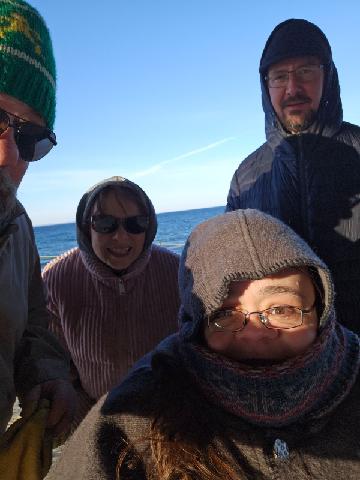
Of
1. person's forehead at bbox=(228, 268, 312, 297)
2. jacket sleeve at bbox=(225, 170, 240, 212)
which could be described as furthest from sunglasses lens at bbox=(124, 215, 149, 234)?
person's forehead at bbox=(228, 268, 312, 297)

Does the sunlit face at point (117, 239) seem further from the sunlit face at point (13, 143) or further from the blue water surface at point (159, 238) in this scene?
the blue water surface at point (159, 238)

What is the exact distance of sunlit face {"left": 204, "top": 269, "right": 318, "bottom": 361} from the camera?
1.66 meters

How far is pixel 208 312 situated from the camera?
164 cm

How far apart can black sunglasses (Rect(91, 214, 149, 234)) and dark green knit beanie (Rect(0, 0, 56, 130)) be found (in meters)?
1.06

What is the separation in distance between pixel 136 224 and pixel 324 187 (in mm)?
1187

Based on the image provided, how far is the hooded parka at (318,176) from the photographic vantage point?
2729mm

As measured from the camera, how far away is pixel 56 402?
1.64 meters

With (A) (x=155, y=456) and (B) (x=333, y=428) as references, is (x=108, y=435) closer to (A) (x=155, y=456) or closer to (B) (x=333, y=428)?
(A) (x=155, y=456)

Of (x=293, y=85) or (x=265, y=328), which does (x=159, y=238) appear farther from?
(x=265, y=328)

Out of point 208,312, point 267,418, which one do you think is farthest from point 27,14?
point 267,418

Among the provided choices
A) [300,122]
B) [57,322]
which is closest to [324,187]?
[300,122]

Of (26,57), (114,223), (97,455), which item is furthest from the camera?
(114,223)

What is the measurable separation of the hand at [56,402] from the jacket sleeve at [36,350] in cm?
5

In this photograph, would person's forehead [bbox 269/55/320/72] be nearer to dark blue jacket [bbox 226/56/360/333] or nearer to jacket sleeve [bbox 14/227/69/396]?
dark blue jacket [bbox 226/56/360/333]
